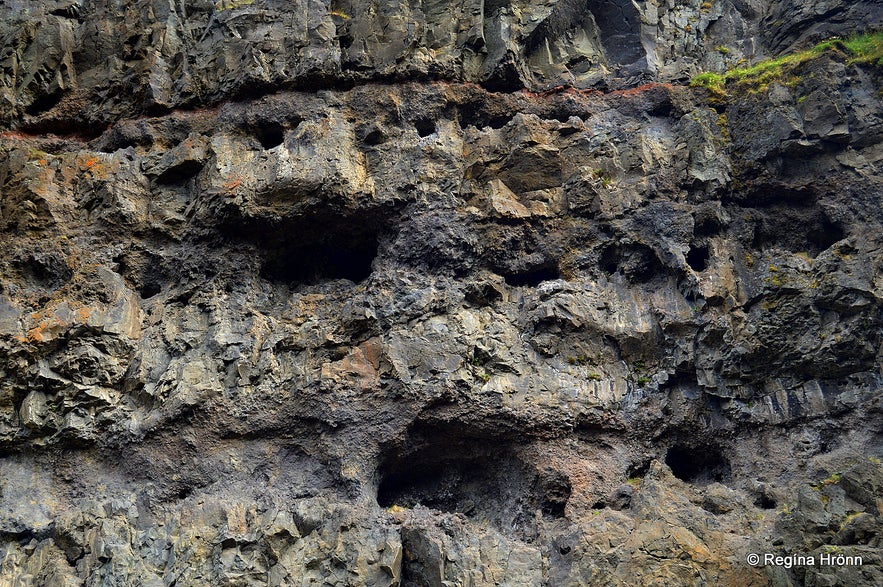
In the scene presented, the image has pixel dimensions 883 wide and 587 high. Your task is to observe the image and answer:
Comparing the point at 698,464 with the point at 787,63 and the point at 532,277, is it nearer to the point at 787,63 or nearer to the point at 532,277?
the point at 532,277

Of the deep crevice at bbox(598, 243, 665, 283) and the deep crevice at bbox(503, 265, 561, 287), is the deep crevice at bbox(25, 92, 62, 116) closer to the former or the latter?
the deep crevice at bbox(503, 265, 561, 287)

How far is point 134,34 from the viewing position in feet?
59.5

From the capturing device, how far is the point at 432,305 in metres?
14.5

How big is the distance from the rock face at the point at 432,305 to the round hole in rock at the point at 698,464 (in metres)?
0.06

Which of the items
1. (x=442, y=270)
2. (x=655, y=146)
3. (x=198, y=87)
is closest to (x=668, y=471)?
(x=442, y=270)

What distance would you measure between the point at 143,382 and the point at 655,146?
32.2 feet

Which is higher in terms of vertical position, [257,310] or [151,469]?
[257,310]

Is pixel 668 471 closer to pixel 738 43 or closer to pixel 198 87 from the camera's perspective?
pixel 738 43

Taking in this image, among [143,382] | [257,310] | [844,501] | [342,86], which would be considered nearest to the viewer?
[844,501]

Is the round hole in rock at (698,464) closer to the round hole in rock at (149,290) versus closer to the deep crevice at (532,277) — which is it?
the deep crevice at (532,277)

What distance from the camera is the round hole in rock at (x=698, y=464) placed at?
13.9 meters

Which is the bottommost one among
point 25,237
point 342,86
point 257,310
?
point 257,310
